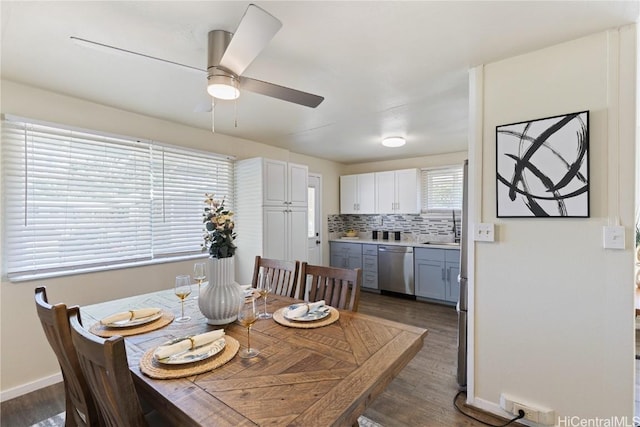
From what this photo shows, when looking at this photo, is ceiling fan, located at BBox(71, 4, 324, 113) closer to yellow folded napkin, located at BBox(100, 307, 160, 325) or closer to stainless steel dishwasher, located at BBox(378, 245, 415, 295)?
yellow folded napkin, located at BBox(100, 307, 160, 325)

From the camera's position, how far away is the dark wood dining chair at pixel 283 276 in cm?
221

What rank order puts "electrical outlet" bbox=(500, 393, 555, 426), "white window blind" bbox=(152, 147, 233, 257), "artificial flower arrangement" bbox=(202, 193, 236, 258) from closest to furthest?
"artificial flower arrangement" bbox=(202, 193, 236, 258), "electrical outlet" bbox=(500, 393, 555, 426), "white window blind" bbox=(152, 147, 233, 257)

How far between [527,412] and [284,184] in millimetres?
3040

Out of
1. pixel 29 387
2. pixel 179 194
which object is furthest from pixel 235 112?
pixel 29 387

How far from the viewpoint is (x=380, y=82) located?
2223mm

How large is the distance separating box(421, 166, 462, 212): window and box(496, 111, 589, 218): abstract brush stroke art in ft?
9.43

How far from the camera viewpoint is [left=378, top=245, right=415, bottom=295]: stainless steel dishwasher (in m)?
4.57

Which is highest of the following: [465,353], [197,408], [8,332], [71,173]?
[71,173]

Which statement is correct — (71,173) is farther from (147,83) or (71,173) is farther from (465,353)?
(465,353)

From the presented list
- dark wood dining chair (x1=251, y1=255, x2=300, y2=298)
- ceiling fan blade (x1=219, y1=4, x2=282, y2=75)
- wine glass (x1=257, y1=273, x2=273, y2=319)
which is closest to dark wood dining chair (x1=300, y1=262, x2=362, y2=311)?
dark wood dining chair (x1=251, y1=255, x2=300, y2=298)

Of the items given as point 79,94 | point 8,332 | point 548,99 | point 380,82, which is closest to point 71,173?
point 79,94

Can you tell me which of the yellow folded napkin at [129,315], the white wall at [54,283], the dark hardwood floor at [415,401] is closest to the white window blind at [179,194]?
the white wall at [54,283]

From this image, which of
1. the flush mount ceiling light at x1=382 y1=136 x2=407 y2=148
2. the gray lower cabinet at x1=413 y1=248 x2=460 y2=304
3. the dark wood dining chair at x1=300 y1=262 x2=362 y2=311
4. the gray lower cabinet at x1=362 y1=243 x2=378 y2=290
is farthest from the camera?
the gray lower cabinet at x1=362 y1=243 x2=378 y2=290

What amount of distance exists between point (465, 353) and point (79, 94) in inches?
146
